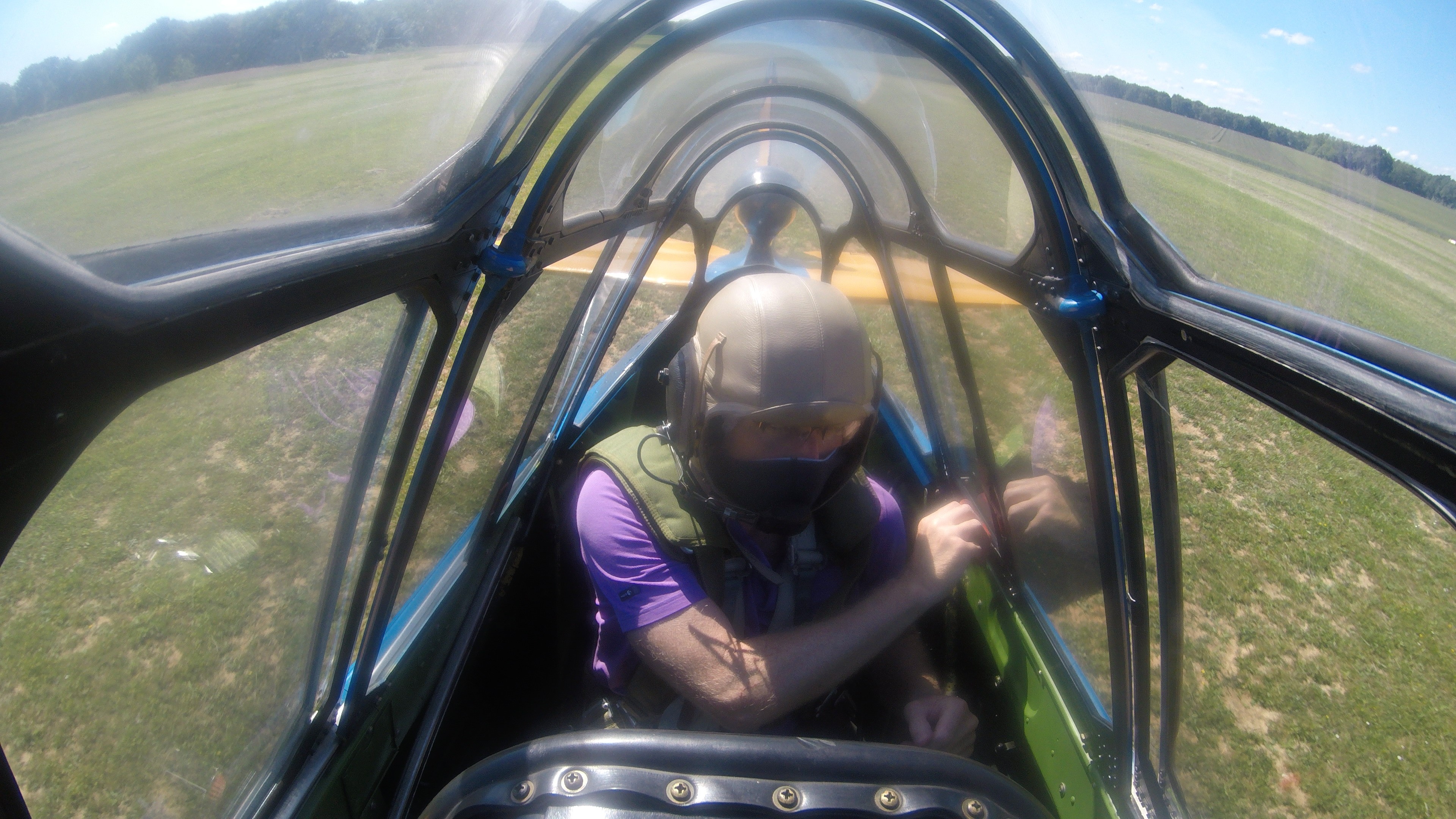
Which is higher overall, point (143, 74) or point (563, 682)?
point (143, 74)

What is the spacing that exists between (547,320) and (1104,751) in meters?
2.04

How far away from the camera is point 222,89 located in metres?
0.98

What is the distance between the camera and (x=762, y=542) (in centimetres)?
182

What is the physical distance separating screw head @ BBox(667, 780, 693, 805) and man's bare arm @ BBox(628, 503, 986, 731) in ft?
1.27

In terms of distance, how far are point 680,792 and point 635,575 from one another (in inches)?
23.8

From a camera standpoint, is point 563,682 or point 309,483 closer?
point 309,483

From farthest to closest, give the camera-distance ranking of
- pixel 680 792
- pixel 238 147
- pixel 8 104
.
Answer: pixel 680 792
pixel 238 147
pixel 8 104

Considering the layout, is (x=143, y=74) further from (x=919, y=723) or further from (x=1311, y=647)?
(x=1311, y=647)

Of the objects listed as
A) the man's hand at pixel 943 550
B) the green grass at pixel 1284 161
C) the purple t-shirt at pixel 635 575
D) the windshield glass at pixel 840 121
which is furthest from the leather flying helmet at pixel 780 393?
the green grass at pixel 1284 161

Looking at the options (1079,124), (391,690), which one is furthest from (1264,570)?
(391,690)

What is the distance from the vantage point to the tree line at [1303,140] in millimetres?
943

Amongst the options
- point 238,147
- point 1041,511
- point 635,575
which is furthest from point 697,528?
point 238,147

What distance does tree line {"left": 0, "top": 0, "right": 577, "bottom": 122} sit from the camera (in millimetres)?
683

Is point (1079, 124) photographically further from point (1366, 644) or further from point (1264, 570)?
point (1264, 570)
